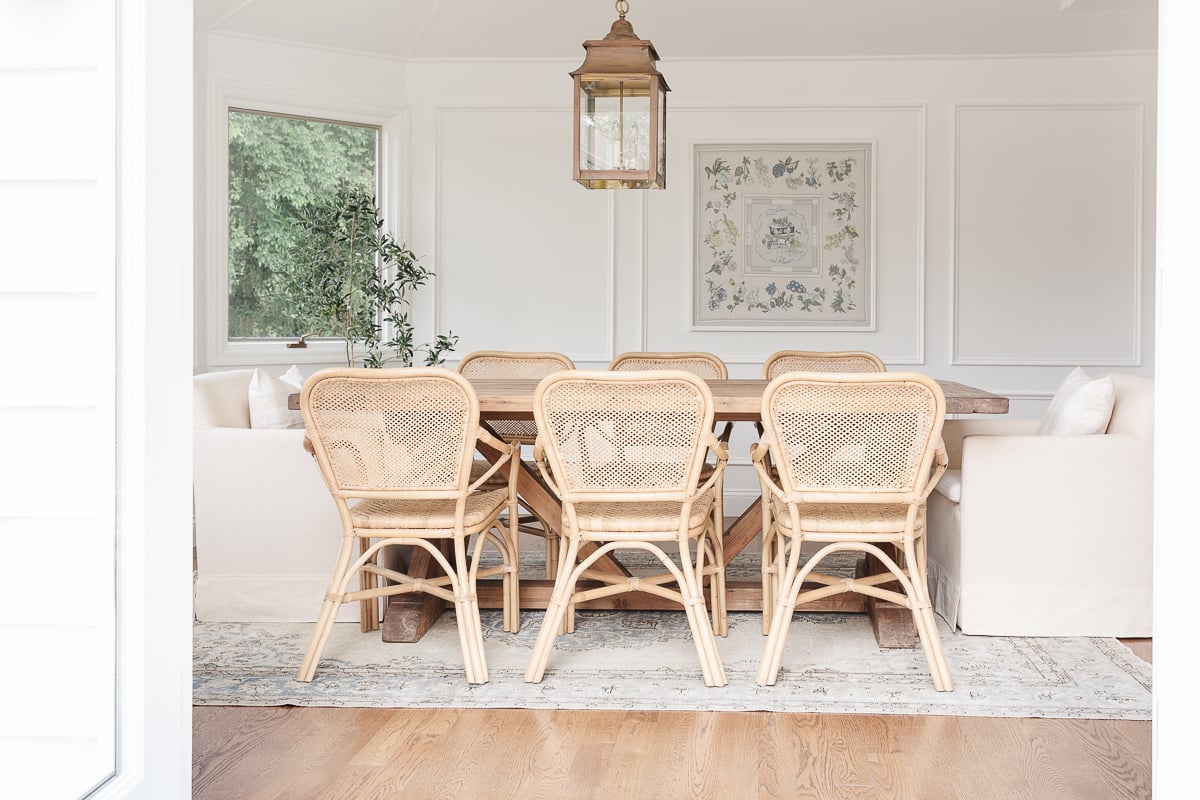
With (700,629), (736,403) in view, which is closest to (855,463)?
(736,403)

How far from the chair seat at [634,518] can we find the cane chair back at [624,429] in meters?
0.09

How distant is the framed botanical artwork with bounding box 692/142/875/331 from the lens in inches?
237

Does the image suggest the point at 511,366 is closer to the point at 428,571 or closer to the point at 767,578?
the point at 428,571

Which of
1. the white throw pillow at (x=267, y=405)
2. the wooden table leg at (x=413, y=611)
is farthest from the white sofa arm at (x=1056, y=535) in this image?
the white throw pillow at (x=267, y=405)

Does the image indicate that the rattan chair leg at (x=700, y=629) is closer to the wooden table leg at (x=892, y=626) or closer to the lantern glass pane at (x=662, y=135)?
the wooden table leg at (x=892, y=626)

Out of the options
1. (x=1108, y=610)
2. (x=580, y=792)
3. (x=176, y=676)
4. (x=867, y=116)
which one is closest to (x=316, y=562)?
(x=580, y=792)

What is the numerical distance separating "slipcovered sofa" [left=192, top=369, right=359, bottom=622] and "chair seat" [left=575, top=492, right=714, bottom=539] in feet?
3.30

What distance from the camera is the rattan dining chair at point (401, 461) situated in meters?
2.90

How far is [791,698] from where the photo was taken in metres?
2.79

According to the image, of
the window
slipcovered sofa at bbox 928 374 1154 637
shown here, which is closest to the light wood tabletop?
slipcovered sofa at bbox 928 374 1154 637

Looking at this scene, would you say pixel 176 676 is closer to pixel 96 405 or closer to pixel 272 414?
pixel 96 405

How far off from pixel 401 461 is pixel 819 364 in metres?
2.15

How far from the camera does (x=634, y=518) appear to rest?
298 cm

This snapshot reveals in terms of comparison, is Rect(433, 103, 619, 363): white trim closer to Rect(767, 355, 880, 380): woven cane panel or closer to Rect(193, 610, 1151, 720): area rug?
Rect(767, 355, 880, 380): woven cane panel
